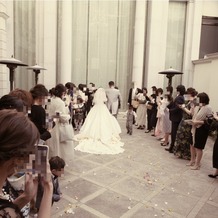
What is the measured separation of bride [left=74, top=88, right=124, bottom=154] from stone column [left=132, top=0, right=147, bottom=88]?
218 inches

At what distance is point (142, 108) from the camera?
32.8 feet

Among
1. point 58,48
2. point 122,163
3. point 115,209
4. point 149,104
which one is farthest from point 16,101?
point 58,48

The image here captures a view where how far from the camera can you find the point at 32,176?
4.38ft

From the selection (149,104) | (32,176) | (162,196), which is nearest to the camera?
(32,176)

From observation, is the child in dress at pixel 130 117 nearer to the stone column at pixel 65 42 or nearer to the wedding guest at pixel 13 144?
the stone column at pixel 65 42

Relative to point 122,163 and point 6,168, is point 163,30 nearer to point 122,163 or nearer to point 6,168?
point 122,163

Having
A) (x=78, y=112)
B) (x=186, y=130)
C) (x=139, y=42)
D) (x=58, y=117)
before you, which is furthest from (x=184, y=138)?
(x=139, y=42)

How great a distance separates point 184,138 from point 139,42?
7.98 meters

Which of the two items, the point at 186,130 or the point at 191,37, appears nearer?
the point at 186,130

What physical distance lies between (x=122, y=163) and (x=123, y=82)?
869cm

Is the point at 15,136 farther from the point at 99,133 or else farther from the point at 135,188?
the point at 99,133

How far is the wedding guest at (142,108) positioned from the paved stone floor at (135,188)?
342cm

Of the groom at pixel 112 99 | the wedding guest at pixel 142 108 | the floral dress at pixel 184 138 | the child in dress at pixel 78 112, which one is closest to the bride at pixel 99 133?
the child in dress at pixel 78 112

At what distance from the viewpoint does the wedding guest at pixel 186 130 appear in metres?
6.00
